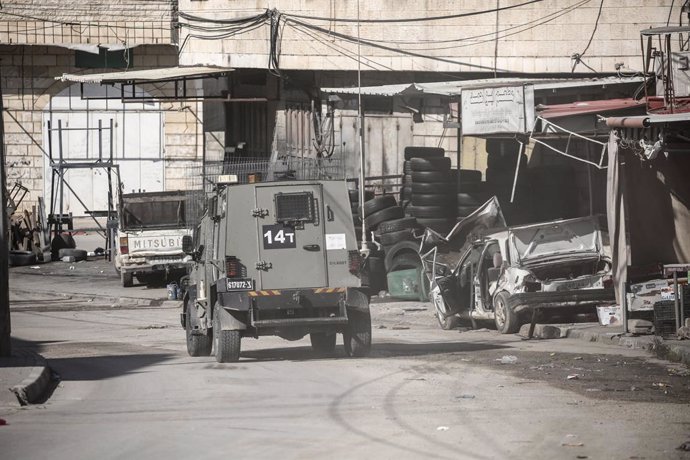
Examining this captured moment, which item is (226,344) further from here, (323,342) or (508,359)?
(508,359)

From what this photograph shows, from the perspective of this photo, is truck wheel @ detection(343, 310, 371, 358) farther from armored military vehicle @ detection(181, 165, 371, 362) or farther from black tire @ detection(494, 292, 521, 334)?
black tire @ detection(494, 292, 521, 334)

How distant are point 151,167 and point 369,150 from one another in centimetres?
1075

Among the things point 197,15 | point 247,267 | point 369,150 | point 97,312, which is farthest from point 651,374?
point 197,15

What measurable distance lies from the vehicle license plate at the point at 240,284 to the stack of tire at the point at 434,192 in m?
13.0

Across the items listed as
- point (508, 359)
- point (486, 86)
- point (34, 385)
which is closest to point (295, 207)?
point (508, 359)

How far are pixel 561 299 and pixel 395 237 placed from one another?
8.58 m

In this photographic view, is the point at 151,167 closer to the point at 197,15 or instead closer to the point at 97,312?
the point at 197,15

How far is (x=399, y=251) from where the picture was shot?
28031mm

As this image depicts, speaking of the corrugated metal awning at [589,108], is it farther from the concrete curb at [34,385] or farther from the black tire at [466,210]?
the concrete curb at [34,385]

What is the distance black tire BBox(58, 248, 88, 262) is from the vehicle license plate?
890 inches

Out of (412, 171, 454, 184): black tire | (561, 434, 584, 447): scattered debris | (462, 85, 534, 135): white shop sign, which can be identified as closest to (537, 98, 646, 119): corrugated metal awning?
(462, 85, 534, 135): white shop sign

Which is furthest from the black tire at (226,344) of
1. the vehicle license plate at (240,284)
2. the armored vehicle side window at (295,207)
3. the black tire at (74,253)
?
the black tire at (74,253)

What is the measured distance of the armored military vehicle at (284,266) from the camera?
1611 centimetres

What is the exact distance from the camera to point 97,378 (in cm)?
1496
